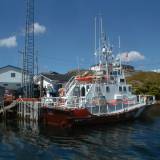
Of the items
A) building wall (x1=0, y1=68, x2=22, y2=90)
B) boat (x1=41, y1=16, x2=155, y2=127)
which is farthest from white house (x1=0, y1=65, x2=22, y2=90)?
boat (x1=41, y1=16, x2=155, y2=127)

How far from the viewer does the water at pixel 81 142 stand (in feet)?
68.7

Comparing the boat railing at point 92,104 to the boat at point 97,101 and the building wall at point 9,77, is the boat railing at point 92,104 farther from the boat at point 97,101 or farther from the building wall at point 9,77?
the building wall at point 9,77

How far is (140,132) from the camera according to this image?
29625mm

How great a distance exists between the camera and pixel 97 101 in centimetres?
3388

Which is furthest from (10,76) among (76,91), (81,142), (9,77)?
(81,142)

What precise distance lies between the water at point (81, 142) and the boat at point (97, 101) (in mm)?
1017

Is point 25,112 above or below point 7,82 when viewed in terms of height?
below

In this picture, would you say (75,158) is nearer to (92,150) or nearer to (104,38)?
(92,150)

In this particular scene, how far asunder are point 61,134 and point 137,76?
7638 cm

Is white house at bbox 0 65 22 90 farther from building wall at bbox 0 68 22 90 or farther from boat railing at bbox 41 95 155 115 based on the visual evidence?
boat railing at bbox 41 95 155 115

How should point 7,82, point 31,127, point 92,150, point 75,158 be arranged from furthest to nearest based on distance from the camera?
1. point 7,82
2. point 31,127
3. point 92,150
4. point 75,158

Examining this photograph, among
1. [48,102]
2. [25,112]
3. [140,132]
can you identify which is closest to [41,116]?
[48,102]

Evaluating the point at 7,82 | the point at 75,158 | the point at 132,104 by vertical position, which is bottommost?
the point at 75,158

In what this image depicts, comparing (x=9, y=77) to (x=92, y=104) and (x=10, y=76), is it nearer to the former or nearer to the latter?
(x=10, y=76)
